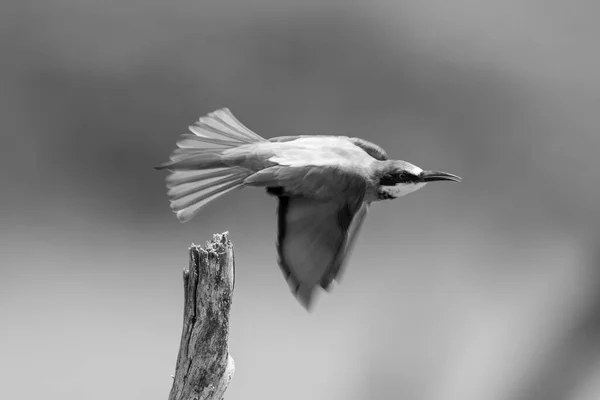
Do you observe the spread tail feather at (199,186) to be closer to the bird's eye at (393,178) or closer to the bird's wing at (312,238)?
the bird's wing at (312,238)

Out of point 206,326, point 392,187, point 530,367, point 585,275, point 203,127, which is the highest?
point 203,127

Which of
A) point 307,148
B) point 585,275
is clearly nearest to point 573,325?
point 585,275

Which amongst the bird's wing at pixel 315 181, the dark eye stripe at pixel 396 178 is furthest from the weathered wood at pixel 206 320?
the dark eye stripe at pixel 396 178

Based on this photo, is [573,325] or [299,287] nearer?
[299,287]

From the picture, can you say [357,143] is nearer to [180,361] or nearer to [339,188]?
[339,188]

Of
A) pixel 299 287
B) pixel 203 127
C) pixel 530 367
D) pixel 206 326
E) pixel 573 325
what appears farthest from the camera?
pixel 530 367

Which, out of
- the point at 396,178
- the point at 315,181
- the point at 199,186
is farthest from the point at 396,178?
the point at 199,186

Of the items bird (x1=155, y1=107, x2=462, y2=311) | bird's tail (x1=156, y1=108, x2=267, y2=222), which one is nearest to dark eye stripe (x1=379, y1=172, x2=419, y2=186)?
bird (x1=155, y1=107, x2=462, y2=311)

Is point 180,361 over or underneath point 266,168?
underneath

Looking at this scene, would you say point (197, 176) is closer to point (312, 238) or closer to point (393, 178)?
point (312, 238)
